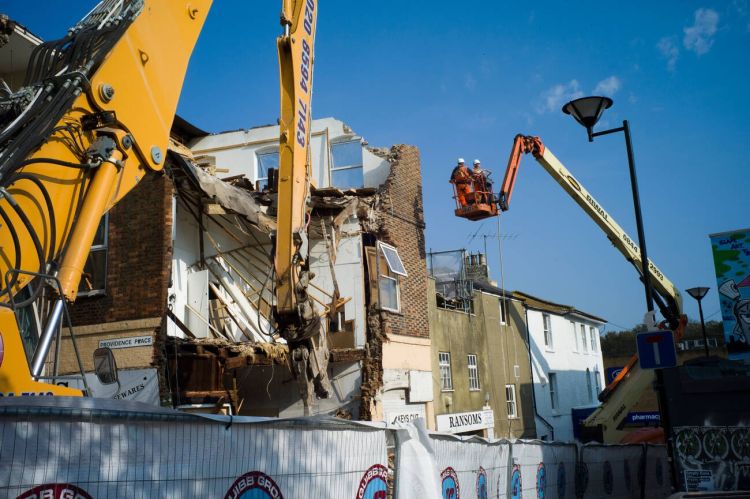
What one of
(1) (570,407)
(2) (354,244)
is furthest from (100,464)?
(1) (570,407)

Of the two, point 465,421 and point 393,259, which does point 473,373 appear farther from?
point 393,259

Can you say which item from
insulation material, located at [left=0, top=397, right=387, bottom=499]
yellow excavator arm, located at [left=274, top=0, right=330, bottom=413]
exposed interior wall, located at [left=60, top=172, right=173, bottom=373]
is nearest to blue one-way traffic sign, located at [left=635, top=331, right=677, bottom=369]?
yellow excavator arm, located at [left=274, top=0, right=330, bottom=413]

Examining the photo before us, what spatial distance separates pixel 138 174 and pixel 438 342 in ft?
51.6

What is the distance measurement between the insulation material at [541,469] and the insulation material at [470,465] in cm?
41

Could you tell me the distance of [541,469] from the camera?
10.7 metres

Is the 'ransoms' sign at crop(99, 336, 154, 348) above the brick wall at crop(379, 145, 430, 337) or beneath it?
beneath

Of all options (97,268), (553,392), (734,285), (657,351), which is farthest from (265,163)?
(553,392)

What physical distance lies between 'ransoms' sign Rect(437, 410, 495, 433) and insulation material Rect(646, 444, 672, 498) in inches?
236

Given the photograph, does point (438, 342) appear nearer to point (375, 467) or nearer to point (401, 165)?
point (401, 165)

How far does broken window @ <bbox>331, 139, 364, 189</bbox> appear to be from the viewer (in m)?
21.0

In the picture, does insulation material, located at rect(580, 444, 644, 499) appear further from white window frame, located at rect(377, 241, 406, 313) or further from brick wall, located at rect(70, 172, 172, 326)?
brick wall, located at rect(70, 172, 172, 326)

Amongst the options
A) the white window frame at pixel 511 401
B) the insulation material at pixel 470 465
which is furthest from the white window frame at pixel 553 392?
the insulation material at pixel 470 465

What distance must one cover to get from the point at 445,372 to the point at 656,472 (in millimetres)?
7616

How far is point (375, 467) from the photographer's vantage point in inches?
251
